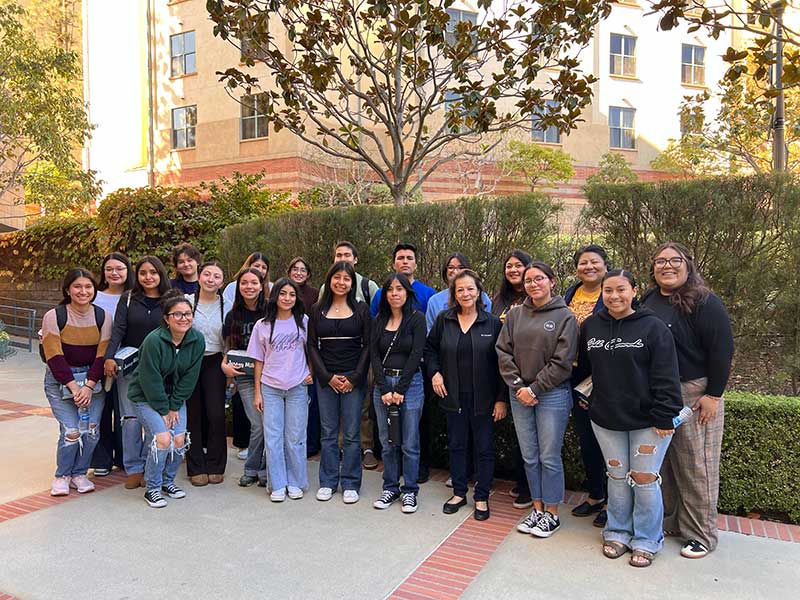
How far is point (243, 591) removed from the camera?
3.65m

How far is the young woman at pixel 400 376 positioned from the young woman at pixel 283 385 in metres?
0.64

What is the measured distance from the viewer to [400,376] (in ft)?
16.0

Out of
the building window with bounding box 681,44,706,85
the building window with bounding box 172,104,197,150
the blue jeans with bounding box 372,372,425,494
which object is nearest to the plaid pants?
the blue jeans with bounding box 372,372,425,494

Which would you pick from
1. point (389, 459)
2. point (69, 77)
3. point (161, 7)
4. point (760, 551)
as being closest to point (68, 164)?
point (69, 77)

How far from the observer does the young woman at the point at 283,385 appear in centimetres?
513

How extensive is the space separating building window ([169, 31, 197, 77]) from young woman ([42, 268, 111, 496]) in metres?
19.7

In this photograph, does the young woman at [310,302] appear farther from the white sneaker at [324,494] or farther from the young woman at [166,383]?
the young woman at [166,383]

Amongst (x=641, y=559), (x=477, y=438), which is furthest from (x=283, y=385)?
(x=641, y=559)

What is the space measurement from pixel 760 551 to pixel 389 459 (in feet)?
8.44

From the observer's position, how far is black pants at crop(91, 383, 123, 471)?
Result: 5.64 metres

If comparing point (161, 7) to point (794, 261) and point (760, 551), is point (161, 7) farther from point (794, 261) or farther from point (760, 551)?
point (760, 551)

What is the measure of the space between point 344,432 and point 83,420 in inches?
85.3

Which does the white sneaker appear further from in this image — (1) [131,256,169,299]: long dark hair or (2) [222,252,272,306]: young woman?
(1) [131,256,169,299]: long dark hair

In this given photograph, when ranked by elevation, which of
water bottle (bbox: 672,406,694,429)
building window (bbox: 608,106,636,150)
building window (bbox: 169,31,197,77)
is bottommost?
water bottle (bbox: 672,406,694,429)
